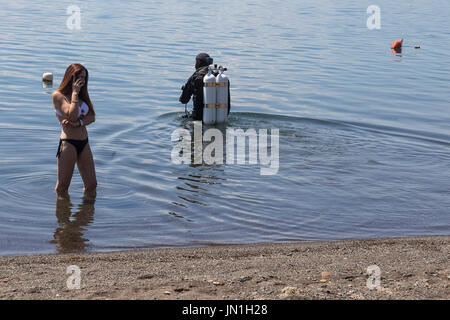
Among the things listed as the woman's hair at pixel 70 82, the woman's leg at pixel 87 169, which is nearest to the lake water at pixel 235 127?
the woman's leg at pixel 87 169

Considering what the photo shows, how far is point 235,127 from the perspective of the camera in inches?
525

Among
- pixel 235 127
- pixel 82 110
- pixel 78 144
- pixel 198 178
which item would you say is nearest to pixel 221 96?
pixel 235 127

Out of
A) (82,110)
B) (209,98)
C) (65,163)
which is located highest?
(82,110)

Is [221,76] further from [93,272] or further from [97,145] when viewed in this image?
[93,272]

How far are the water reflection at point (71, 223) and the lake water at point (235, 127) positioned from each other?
0.08 ft

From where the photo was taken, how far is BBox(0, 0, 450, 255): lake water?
7734 mm

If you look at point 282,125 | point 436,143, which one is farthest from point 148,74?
point 436,143

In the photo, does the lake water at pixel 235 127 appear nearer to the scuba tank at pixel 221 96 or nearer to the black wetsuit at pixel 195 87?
the scuba tank at pixel 221 96

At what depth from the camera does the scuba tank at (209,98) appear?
40.8ft

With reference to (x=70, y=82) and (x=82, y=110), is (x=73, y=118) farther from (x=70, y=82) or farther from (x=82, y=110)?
(x=70, y=82)

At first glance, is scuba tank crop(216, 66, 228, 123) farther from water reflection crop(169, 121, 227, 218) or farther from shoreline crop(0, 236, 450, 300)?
shoreline crop(0, 236, 450, 300)

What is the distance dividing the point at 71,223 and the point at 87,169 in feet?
2.37

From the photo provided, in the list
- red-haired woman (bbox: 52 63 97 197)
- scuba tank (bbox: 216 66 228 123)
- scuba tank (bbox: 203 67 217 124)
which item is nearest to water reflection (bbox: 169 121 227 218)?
scuba tank (bbox: 203 67 217 124)

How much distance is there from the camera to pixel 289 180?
32.0 ft
